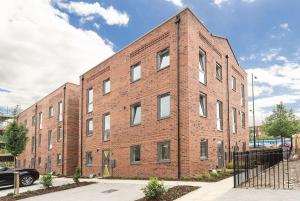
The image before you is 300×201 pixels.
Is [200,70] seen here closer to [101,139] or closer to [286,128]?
[101,139]

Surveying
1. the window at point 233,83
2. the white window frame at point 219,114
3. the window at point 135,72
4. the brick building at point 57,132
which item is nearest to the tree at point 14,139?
the brick building at point 57,132

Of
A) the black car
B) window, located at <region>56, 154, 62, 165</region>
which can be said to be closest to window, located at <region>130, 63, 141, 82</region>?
the black car

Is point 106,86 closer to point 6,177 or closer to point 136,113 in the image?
point 136,113

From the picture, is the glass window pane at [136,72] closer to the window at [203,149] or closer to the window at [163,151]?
the window at [163,151]

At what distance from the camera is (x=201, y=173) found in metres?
18.9

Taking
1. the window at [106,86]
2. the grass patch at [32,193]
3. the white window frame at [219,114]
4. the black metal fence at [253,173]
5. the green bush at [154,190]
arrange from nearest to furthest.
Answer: the green bush at [154,190]
the black metal fence at [253,173]
the grass patch at [32,193]
the white window frame at [219,114]
the window at [106,86]

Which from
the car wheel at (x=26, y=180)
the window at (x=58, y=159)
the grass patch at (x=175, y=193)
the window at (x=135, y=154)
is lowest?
the car wheel at (x=26, y=180)

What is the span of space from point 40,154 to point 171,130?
24.4m

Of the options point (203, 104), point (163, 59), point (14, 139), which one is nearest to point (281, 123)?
point (203, 104)

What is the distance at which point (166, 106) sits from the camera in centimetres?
2014

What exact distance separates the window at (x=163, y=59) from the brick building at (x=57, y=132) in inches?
582

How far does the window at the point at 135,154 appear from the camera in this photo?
21734 millimetres

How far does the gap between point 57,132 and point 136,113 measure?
48.1 feet

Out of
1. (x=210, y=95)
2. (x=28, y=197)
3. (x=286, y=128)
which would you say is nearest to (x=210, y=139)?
(x=210, y=95)
